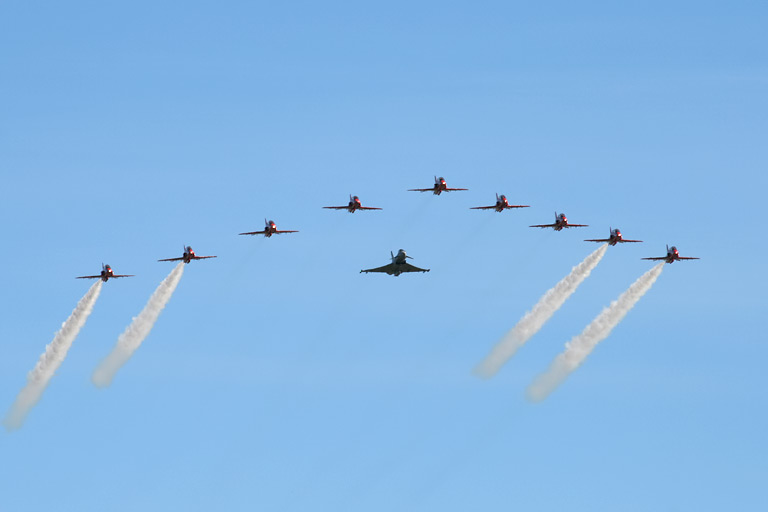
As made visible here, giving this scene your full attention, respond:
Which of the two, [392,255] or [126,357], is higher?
[392,255]

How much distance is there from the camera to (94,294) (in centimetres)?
15850

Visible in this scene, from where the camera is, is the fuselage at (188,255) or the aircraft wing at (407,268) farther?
the aircraft wing at (407,268)

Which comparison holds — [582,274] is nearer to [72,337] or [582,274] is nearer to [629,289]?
[629,289]

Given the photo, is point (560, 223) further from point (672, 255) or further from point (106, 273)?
point (106, 273)

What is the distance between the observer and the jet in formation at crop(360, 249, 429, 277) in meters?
156

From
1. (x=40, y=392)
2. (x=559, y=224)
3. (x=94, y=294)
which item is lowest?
(x=40, y=392)

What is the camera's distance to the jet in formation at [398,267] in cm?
15600

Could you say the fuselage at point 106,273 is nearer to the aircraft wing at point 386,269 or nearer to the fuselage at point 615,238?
the aircraft wing at point 386,269

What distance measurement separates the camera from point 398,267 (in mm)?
156625

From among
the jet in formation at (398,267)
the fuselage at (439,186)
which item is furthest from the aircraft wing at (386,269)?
the fuselage at (439,186)

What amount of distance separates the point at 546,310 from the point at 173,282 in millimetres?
45316

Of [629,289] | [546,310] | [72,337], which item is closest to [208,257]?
[72,337]

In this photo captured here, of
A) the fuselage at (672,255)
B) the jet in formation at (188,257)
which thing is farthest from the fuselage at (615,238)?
the jet in formation at (188,257)

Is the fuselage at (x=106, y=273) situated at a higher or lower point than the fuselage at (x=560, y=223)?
lower
